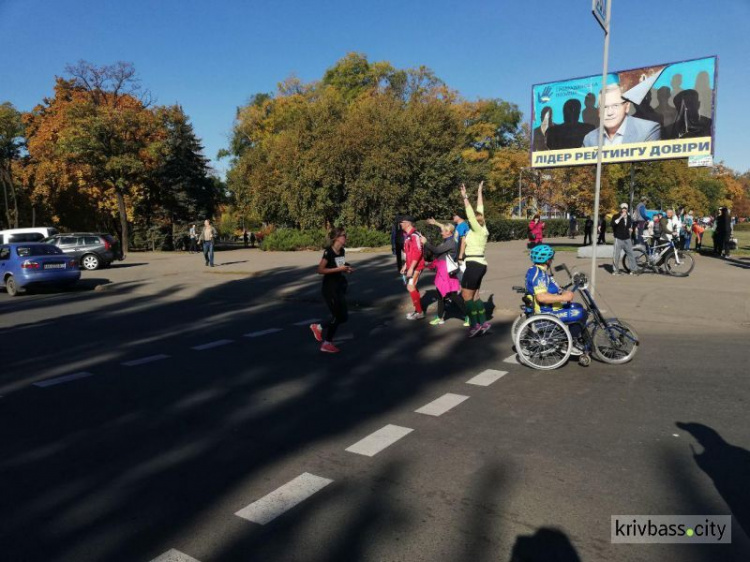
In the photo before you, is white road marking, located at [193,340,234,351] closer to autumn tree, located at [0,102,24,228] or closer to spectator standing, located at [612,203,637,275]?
spectator standing, located at [612,203,637,275]

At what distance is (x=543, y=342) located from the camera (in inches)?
242

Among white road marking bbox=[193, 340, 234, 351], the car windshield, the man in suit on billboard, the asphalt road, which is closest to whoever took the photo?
the asphalt road

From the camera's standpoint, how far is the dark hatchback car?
2143 cm

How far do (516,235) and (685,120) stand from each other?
18561 millimetres

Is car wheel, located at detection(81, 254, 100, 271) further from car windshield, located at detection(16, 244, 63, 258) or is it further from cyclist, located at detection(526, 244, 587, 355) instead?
cyclist, located at detection(526, 244, 587, 355)

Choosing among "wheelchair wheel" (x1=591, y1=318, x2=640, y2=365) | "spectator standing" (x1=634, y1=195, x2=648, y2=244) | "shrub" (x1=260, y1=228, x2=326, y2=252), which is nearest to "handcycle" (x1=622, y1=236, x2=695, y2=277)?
"spectator standing" (x1=634, y1=195, x2=648, y2=244)

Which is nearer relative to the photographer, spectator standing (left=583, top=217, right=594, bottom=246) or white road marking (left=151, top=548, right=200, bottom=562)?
white road marking (left=151, top=548, right=200, bottom=562)

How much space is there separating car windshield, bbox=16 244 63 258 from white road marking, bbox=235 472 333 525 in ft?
48.6

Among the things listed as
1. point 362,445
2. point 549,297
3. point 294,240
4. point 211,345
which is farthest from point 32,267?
point 294,240

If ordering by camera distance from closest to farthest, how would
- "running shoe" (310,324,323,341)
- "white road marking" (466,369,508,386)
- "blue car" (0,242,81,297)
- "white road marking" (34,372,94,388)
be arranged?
"white road marking" (466,369,508,386)
"white road marking" (34,372,94,388)
"running shoe" (310,324,323,341)
"blue car" (0,242,81,297)

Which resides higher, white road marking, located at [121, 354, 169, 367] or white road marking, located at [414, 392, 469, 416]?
white road marking, located at [414, 392, 469, 416]

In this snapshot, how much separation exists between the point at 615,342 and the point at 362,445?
371cm

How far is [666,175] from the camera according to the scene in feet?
150

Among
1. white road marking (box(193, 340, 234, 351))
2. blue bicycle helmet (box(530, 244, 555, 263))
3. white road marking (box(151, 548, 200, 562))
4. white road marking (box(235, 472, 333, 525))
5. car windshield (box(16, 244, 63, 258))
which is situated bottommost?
white road marking (box(193, 340, 234, 351))
